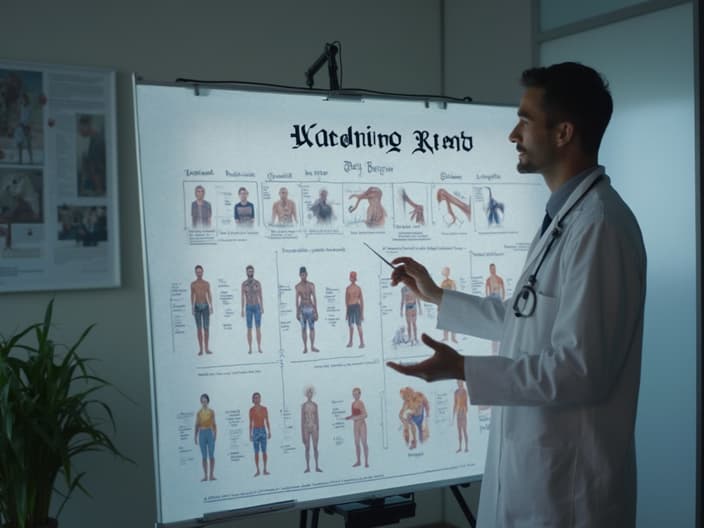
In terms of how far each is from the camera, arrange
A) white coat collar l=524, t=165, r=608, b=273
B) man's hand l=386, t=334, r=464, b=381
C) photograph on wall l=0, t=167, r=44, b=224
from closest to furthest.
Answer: man's hand l=386, t=334, r=464, b=381
white coat collar l=524, t=165, r=608, b=273
photograph on wall l=0, t=167, r=44, b=224

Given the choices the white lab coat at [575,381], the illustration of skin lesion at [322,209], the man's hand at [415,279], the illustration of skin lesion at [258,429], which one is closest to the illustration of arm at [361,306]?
the man's hand at [415,279]

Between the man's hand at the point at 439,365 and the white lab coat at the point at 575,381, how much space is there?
0.02 m

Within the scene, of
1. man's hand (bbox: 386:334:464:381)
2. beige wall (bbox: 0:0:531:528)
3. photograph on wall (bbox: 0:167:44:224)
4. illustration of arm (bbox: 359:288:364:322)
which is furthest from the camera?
beige wall (bbox: 0:0:531:528)

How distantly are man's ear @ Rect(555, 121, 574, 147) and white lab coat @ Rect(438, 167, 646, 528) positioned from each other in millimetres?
99

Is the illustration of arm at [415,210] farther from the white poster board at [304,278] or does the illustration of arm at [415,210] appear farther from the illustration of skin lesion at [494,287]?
the illustration of skin lesion at [494,287]

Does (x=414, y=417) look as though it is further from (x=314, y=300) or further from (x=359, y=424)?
(x=314, y=300)

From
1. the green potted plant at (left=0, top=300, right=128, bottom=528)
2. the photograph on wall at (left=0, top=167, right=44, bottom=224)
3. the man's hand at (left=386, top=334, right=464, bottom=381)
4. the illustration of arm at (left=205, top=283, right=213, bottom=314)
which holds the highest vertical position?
the photograph on wall at (left=0, top=167, right=44, bottom=224)

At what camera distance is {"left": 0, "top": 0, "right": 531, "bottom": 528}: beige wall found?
3.17m

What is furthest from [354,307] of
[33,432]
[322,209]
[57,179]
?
[57,179]

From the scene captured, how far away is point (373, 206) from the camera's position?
2467 mm

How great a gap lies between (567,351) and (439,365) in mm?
265

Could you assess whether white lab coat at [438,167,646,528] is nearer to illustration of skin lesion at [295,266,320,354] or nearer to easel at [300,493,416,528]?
easel at [300,493,416,528]

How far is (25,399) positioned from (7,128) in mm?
1110

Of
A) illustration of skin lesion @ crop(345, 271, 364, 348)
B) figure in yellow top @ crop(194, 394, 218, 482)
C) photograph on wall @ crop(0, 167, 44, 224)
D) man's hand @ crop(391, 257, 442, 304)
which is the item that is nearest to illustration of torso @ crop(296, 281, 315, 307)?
illustration of skin lesion @ crop(345, 271, 364, 348)
